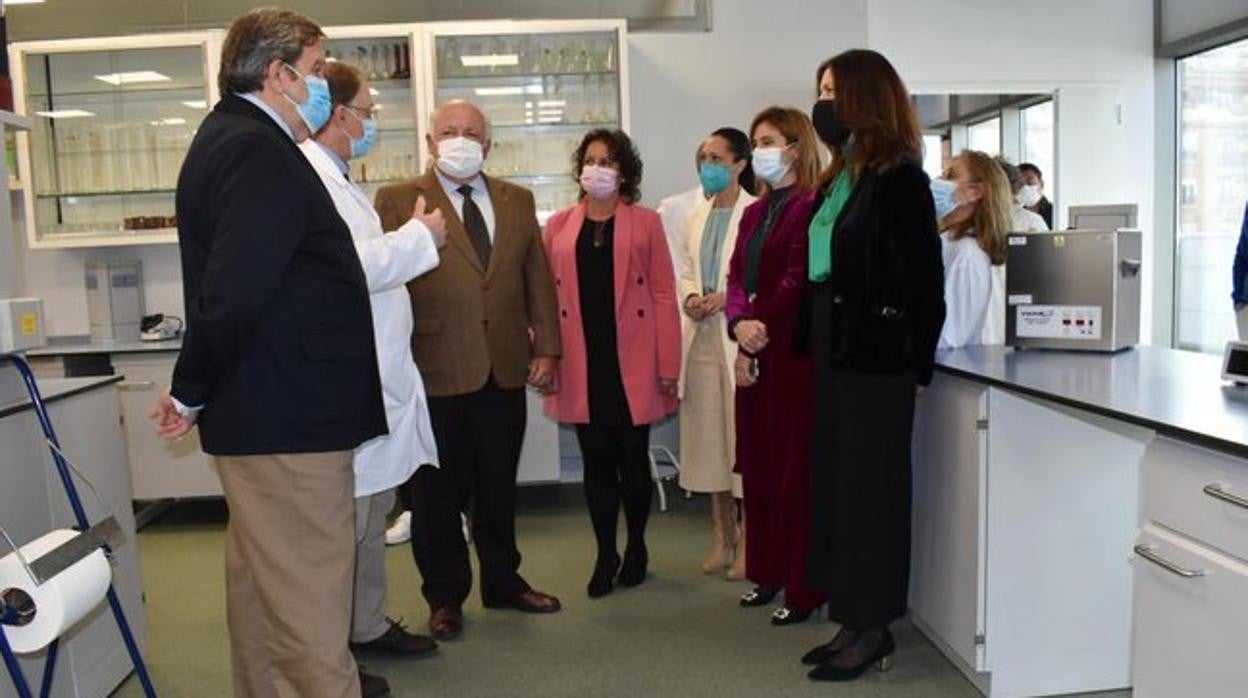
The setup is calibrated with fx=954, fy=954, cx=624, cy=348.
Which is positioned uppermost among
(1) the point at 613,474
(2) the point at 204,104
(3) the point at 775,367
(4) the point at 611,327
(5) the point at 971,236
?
(2) the point at 204,104

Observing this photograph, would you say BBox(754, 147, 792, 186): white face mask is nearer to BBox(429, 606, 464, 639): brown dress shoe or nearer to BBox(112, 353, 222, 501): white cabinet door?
BBox(429, 606, 464, 639): brown dress shoe

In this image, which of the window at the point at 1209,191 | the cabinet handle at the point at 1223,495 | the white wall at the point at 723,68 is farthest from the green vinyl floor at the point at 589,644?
the window at the point at 1209,191

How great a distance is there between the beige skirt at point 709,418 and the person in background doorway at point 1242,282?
2.44 m

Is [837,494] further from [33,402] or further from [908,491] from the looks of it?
[33,402]

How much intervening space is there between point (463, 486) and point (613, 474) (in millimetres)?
552

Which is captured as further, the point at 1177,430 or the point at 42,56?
the point at 42,56

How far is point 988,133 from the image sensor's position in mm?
6156

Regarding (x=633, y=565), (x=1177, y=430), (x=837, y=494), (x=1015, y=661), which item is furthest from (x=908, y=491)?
(x=633, y=565)

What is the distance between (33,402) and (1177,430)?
235cm

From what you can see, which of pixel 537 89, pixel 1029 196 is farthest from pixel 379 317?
pixel 1029 196

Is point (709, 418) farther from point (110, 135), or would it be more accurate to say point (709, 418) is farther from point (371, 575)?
point (110, 135)

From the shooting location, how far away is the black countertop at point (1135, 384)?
163 cm

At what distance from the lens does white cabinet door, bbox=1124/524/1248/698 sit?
1580 millimetres

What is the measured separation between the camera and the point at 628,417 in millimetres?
3203
